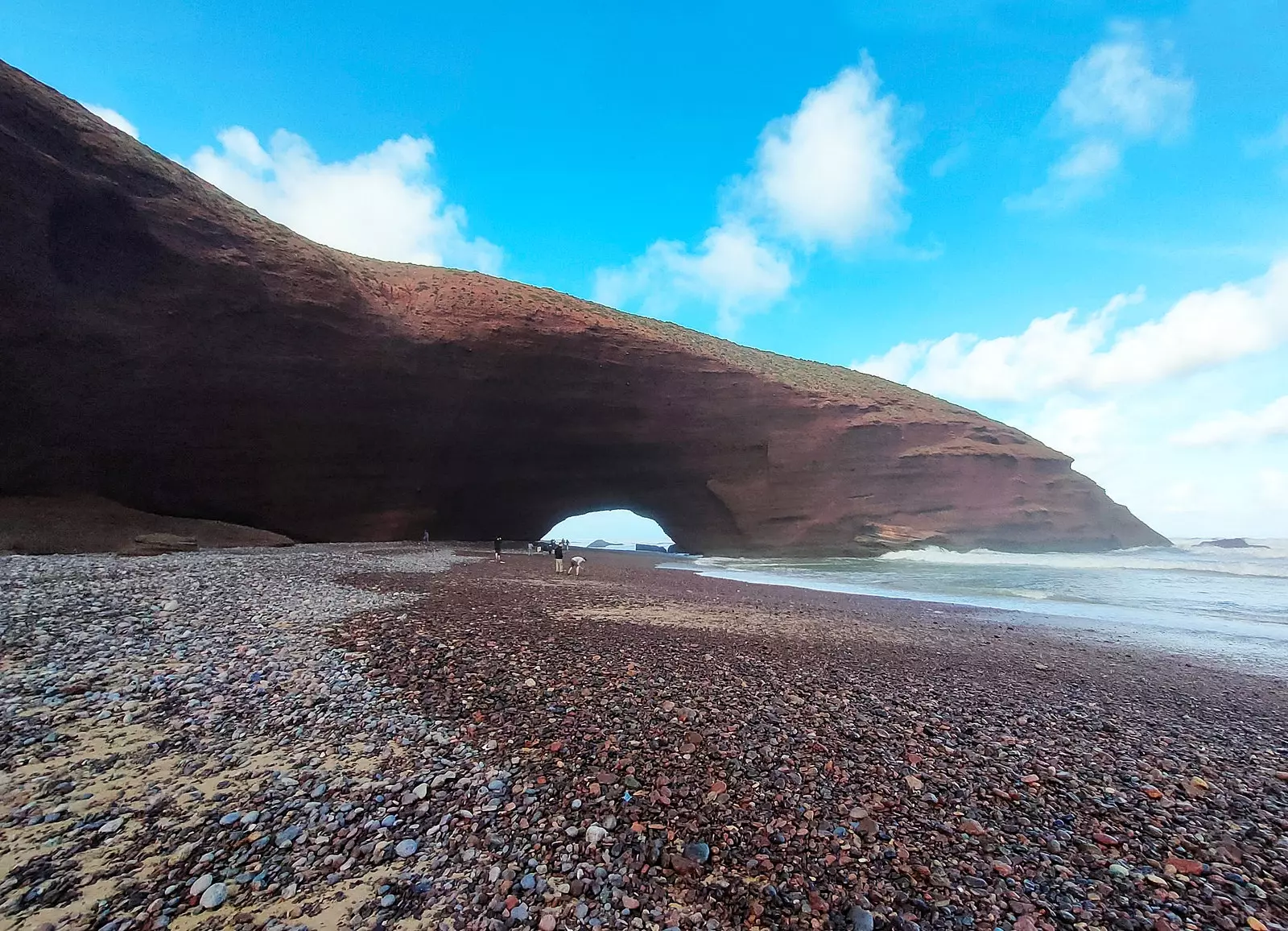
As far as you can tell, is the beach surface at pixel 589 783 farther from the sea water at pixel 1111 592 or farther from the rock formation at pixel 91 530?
the rock formation at pixel 91 530

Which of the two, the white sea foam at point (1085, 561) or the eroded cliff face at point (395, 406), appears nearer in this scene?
the eroded cliff face at point (395, 406)

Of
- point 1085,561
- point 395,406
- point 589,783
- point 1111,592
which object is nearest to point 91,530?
point 395,406

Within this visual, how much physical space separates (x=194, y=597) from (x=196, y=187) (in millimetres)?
19437

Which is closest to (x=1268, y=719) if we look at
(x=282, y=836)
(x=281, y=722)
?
(x=282, y=836)

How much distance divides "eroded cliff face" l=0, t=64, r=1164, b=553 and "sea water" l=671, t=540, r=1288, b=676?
295 inches

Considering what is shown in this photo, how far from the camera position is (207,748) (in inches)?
147

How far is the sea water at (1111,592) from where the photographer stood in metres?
10.4

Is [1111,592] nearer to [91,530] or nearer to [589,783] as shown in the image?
[589,783]

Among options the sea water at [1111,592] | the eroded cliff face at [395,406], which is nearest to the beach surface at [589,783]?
the sea water at [1111,592]

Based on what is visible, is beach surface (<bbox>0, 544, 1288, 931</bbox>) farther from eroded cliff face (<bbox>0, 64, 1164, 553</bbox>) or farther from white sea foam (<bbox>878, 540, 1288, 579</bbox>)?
white sea foam (<bbox>878, 540, 1288, 579</bbox>)

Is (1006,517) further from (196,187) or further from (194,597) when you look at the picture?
(196,187)

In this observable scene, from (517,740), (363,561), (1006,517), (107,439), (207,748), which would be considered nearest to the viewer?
(207,748)

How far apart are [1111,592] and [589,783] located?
2120 centimetres

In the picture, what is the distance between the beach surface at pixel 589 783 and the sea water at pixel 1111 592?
412cm
